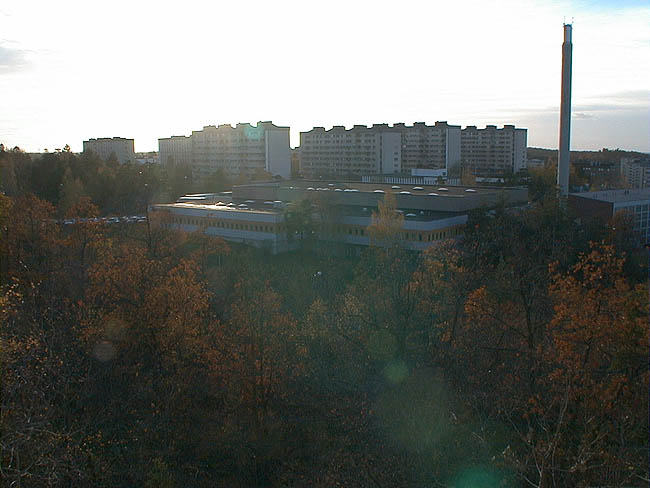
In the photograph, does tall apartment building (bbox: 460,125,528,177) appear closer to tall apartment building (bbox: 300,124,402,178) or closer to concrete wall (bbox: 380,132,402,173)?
concrete wall (bbox: 380,132,402,173)

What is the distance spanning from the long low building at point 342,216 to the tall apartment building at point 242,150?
31.7 ft

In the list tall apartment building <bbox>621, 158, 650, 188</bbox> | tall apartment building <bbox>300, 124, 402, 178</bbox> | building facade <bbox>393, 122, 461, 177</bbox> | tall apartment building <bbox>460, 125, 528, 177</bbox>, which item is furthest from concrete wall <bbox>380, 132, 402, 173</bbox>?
tall apartment building <bbox>621, 158, 650, 188</bbox>

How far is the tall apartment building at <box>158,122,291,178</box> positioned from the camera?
2438 centimetres

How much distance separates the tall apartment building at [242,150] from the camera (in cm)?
2438

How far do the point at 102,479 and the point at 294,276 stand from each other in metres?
5.36

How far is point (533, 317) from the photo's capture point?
618 cm

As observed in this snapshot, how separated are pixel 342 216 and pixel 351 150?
14.3 meters

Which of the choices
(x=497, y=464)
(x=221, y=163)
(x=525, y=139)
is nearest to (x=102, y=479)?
(x=497, y=464)

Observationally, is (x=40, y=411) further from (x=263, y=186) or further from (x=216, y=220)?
(x=263, y=186)

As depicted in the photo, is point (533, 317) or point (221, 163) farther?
point (221, 163)

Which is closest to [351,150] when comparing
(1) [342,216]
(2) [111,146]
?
(1) [342,216]

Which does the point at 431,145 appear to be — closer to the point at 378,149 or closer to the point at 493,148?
the point at 493,148

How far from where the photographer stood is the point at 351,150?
26188 millimetres

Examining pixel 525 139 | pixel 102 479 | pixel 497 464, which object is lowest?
pixel 102 479
